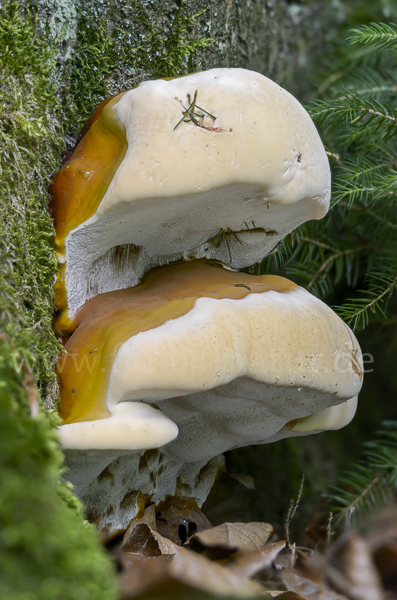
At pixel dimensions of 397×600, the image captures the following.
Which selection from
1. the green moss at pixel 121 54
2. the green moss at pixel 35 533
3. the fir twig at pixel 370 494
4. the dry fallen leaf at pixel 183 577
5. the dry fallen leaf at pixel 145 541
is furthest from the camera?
the fir twig at pixel 370 494

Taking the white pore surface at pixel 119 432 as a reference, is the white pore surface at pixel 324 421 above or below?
below

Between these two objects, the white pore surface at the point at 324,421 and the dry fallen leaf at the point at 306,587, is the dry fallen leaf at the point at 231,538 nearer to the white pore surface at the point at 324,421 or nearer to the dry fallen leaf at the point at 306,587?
the dry fallen leaf at the point at 306,587

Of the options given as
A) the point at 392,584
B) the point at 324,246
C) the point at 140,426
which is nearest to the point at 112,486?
the point at 140,426

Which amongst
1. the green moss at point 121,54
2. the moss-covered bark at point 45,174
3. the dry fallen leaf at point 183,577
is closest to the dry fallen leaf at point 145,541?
the dry fallen leaf at point 183,577

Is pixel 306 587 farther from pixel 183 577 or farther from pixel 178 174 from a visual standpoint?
pixel 178 174

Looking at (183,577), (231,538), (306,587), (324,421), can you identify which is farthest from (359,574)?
(183,577)

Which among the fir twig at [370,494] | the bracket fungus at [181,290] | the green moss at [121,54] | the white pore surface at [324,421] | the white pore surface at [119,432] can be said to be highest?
the green moss at [121,54]

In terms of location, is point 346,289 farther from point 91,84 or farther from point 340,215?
point 91,84

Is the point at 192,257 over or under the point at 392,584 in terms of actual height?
over
